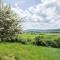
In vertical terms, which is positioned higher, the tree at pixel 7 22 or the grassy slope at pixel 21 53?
the tree at pixel 7 22

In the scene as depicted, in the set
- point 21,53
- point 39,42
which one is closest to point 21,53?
point 21,53

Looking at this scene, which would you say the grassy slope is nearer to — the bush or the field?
the field

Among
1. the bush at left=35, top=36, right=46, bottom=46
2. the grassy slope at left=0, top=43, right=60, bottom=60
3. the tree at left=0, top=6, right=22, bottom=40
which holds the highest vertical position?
the tree at left=0, top=6, right=22, bottom=40

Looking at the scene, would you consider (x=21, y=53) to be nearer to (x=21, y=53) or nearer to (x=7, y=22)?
(x=21, y=53)

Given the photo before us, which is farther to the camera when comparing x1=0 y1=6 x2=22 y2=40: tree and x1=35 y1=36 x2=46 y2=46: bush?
x1=35 y1=36 x2=46 y2=46: bush

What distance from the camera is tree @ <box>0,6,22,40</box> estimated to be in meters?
17.7

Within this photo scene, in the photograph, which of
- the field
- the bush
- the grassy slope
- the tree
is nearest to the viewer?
the field

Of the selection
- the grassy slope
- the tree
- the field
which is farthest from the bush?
the tree

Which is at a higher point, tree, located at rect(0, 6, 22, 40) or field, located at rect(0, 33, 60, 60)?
tree, located at rect(0, 6, 22, 40)

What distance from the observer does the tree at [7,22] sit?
17666 millimetres

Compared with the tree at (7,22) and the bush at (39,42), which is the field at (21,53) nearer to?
the bush at (39,42)

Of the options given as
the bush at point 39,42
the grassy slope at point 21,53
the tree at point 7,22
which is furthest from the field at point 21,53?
the tree at point 7,22

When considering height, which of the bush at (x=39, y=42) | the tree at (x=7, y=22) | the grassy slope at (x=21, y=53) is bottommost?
the bush at (x=39, y=42)

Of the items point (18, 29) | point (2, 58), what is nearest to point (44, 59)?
point (18, 29)
